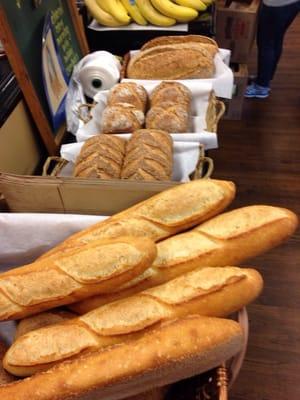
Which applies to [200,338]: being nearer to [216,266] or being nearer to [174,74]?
[216,266]

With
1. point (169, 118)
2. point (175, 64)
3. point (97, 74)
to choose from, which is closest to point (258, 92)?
point (175, 64)

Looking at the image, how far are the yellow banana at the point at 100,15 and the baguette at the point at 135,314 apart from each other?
153 cm

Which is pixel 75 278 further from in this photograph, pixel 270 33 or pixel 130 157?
pixel 270 33

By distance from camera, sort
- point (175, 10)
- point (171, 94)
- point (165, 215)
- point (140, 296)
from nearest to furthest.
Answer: point (140, 296) → point (165, 215) → point (171, 94) → point (175, 10)

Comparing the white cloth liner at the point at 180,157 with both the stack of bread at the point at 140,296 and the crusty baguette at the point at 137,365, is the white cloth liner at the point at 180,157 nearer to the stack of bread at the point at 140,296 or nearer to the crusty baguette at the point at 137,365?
the stack of bread at the point at 140,296

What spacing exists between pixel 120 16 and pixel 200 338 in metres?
1.68

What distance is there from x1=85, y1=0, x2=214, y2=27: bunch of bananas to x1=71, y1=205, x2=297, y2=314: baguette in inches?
53.3

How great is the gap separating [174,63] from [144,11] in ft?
1.74

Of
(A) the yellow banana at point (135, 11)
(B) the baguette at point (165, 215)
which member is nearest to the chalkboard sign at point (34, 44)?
(A) the yellow banana at point (135, 11)

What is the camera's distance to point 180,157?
1117mm

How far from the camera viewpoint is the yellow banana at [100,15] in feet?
6.00

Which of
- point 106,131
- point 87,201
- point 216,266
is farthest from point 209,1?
point 216,266

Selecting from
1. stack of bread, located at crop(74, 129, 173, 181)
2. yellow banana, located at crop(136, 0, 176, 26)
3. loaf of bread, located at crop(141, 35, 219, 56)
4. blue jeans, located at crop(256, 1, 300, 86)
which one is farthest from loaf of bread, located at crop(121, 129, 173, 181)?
blue jeans, located at crop(256, 1, 300, 86)

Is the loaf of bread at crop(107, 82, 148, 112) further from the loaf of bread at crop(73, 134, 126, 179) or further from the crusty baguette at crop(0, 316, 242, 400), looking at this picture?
the crusty baguette at crop(0, 316, 242, 400)
